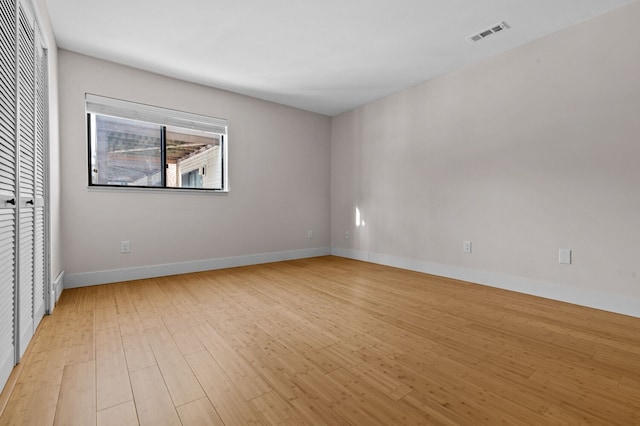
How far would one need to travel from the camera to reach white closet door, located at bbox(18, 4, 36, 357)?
1713 millimetres

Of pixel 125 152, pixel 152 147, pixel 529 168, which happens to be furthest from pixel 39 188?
pixel 529 168

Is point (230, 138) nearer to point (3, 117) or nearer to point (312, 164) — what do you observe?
point (312, 164)

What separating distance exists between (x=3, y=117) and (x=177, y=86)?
2629 millimetres

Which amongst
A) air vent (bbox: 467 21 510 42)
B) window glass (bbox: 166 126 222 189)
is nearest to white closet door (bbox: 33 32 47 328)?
window glass (bbox: 166 126 222 189)

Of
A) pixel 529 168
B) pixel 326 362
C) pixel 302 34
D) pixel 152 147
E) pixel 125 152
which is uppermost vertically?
pixel 302 34

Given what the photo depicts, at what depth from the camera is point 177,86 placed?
3.78 m

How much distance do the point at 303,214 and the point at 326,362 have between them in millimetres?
3513

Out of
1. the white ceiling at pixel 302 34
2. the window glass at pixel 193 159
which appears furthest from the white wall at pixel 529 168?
the window glass at pixel 193 159

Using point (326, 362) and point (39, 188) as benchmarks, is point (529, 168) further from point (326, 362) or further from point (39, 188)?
point (39, 188)

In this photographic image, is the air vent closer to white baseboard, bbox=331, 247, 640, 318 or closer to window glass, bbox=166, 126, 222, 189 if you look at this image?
white baseboard, bbox=331, 247, 640, 318

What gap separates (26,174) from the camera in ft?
6.20

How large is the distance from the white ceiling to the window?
52 centimetres

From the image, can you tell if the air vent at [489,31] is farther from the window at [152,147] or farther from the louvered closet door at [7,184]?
the louvered closet door at [7,184]

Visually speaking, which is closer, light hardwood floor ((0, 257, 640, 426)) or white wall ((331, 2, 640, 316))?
light hardwood floor ((0, 257, 640, 426))
